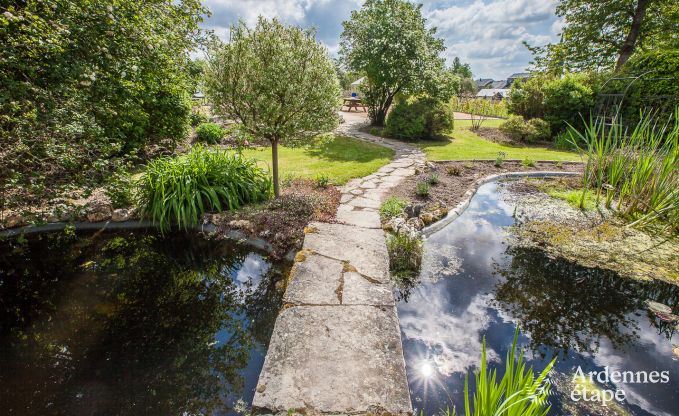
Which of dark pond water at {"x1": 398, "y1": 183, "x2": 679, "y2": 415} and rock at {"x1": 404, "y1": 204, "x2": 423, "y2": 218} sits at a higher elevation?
rock at {"x1": 404, "y1": 204, "x2": 423, "y2": 218}

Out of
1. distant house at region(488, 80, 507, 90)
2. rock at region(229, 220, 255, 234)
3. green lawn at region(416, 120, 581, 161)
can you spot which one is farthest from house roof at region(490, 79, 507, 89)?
rock at region(229, 220, 255, 234)

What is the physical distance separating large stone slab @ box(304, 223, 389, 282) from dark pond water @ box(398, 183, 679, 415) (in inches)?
16.7

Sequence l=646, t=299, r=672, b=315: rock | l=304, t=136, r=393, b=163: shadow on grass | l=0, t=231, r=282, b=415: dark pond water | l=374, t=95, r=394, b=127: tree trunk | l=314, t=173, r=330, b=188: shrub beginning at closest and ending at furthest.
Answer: l=0, t=231, r=282, b=415: dark pond water → l=646, t=299, r=672, b=315: rock → l=314, t=173, r=330, b=188: shrub → l=304, t=136, r=393, b=163: shadow on grass → l=374, t=95, r=394, b=127: tree trunk

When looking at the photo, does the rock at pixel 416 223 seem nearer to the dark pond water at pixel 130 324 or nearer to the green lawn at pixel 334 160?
the dark pond water at pixel 130 324

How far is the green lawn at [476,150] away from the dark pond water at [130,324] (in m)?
6.92

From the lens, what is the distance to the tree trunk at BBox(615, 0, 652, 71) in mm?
12172

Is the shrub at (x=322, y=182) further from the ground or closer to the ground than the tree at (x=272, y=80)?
closer to the ground

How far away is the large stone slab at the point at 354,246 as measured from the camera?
3.11 meters

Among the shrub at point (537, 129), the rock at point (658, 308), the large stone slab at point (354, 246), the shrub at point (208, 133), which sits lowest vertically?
the rock at point (658, 308)

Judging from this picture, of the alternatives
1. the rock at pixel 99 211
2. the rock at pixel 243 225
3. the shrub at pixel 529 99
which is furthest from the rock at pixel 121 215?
the shrub at pixel 529 99

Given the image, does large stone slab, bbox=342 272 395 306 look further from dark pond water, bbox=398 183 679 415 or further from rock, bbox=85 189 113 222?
rock, bbox=85 189 113 222

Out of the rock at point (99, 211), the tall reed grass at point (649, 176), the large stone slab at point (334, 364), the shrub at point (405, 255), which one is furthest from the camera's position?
the rock at point (99, 211)

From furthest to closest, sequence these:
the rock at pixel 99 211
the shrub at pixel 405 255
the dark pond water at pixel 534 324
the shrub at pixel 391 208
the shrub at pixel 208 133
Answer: the shrub at pixel 208 133 < the shrub at pixel 391 208 < the rock at pixel 99 211 < the shrub at pixel 405 255 < the dark pond water at pixel 534 324

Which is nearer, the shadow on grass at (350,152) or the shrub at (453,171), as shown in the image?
the shrub at (453,171)
